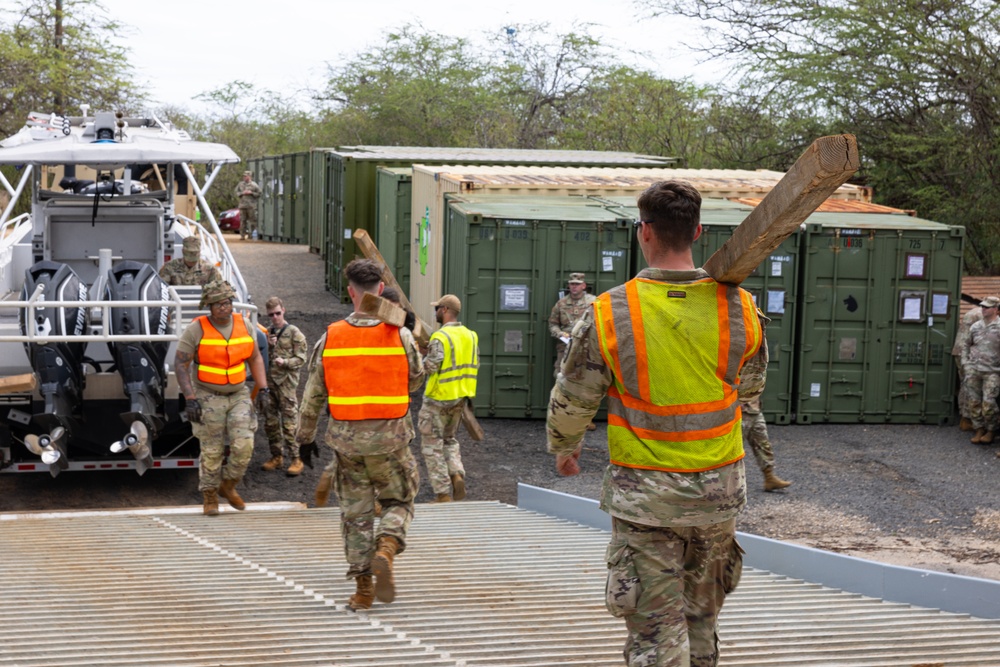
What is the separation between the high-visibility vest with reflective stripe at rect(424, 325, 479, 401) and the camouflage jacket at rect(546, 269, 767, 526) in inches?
233

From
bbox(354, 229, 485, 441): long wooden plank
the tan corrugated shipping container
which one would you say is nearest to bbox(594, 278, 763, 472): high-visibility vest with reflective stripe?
bbox(354, 229, 485, 441): long wooden plank

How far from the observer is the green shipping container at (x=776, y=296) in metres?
13.7

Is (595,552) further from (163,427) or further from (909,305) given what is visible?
Result: (909,305)

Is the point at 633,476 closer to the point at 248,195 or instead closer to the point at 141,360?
the point at 141,360

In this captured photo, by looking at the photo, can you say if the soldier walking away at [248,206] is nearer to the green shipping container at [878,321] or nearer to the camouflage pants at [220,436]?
the green shipping container at [878,321]

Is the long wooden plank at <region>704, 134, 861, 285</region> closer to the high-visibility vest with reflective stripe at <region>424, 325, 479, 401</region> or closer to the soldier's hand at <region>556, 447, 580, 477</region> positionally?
the soldier's hand at <region>556, 447, 580, 477</region>

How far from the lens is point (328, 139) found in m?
43.2

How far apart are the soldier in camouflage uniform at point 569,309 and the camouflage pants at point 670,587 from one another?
9.26m

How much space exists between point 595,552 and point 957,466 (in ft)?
21.1

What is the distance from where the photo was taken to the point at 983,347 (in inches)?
516

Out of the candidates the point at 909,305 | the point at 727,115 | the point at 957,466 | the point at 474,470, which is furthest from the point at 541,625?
the point at 727,115

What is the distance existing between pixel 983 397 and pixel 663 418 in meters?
10.2

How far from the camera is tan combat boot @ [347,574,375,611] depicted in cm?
581

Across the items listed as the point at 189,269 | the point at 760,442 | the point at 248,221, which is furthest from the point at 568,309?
the point at 248,221
